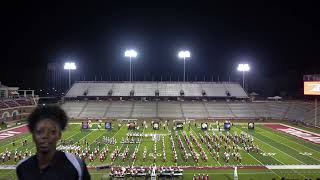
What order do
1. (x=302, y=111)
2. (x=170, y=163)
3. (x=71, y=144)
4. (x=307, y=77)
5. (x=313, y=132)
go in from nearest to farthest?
(x=170, y=163) < (x=71, y=144) < (x=313, y=132) < (x=307, y=77) < (x=302, y=111)

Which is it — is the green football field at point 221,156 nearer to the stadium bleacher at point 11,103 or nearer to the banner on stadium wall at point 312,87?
the banner on stadium wall at point 312,87

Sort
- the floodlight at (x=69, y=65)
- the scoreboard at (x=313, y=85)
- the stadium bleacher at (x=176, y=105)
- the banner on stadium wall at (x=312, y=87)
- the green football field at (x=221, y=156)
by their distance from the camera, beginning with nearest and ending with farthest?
1. the green football field at (x=221, y=156)
2. the banner on stadium wall at (x=312, y=87)
3. the scoreboard at (x=313, y=85)
4. the stadium bleacher at (x=176, y=105)
5. the floodlight at (x=69, y=65)

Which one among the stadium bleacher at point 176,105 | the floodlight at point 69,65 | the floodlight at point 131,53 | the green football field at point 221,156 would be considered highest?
the floodlight at point 131,53

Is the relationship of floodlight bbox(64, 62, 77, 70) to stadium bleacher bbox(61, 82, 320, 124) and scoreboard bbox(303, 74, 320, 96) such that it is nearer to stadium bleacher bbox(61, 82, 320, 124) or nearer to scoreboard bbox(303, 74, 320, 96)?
stadium bleacher bbox(61, 82, 320, 124)

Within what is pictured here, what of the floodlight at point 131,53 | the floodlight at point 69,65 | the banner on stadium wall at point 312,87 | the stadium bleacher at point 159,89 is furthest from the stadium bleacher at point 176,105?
the floodlight at point 131,53

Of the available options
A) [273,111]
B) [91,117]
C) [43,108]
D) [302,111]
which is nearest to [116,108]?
[91,117]

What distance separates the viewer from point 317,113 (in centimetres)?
4906

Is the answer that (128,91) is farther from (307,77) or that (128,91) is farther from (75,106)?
(307,77)

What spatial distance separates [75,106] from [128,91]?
1139 cm

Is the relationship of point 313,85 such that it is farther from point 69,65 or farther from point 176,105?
point 69,65

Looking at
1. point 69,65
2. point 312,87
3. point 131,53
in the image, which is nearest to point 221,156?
point 312,87

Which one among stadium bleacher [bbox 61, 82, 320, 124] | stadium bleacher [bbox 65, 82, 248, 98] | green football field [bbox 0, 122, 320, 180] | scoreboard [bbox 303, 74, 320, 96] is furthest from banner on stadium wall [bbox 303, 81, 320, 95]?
stadium bleacher [bbox 65, 82, 248, 98]

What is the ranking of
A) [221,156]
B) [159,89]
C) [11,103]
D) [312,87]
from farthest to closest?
1. [159,89]
2. [11,103]
3. [312,87]
4. [221,156]

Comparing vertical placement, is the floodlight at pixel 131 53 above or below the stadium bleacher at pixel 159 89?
above
